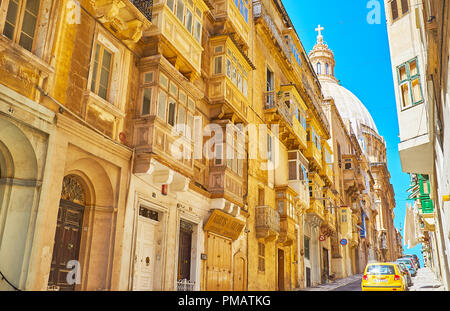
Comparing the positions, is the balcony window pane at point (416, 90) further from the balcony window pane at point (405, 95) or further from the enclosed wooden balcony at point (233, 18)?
the enclosed wooden balcony at point (233, 18)

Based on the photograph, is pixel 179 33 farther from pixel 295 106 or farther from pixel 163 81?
pixel 295 106

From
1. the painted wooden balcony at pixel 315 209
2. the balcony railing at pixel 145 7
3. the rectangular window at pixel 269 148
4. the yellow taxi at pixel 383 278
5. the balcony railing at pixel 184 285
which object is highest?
the balcony railing at pixel 145 7

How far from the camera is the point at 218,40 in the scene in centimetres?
1778

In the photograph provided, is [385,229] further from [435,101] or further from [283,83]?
[435,101]

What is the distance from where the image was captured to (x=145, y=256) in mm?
12891

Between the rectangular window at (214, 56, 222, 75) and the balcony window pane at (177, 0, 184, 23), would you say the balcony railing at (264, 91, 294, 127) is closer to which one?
the rectangular window at (214, 56, 222, 75)

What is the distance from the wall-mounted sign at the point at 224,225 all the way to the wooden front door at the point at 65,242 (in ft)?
19.7

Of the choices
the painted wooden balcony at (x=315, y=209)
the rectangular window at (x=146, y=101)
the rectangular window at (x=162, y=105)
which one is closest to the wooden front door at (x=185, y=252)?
the rectangular window at (x=162, y=105)

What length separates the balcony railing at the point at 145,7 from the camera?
12716 millimetres

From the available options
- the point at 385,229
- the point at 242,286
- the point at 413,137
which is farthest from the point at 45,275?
the point at 385,229

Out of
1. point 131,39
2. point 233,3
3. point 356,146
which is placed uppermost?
point 356,146

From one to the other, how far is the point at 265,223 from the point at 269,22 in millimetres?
11613

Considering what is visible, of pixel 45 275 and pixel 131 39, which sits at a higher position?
pixel 131 39
